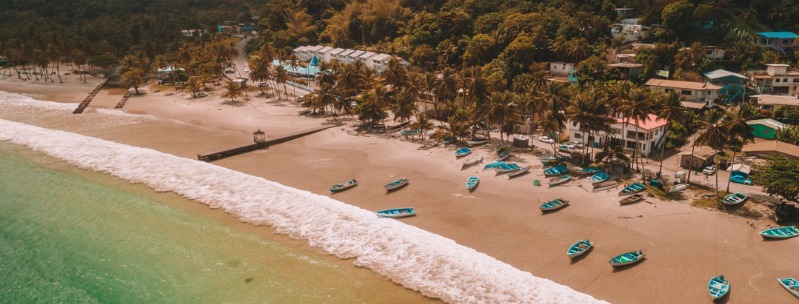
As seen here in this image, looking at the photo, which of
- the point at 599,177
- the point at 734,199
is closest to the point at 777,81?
the point at 734,199

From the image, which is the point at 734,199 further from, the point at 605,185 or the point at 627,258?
the point at 627,258

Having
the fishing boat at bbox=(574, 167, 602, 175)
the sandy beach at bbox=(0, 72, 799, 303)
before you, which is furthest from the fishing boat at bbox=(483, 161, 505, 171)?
the fishing boat at bbox=(574, 167, 602, 175)

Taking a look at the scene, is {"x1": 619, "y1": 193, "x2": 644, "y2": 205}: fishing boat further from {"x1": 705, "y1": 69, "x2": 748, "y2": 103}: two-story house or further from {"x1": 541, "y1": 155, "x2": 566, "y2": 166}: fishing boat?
{"x1": 705, "y1": 69, "x2": 748, "y2": 103}: two-story house

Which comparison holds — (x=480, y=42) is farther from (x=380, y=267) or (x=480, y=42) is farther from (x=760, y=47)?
(x=380, y=267)

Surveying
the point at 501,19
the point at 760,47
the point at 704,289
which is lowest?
the point at 704,289

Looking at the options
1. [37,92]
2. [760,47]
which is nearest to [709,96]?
[760,47]
